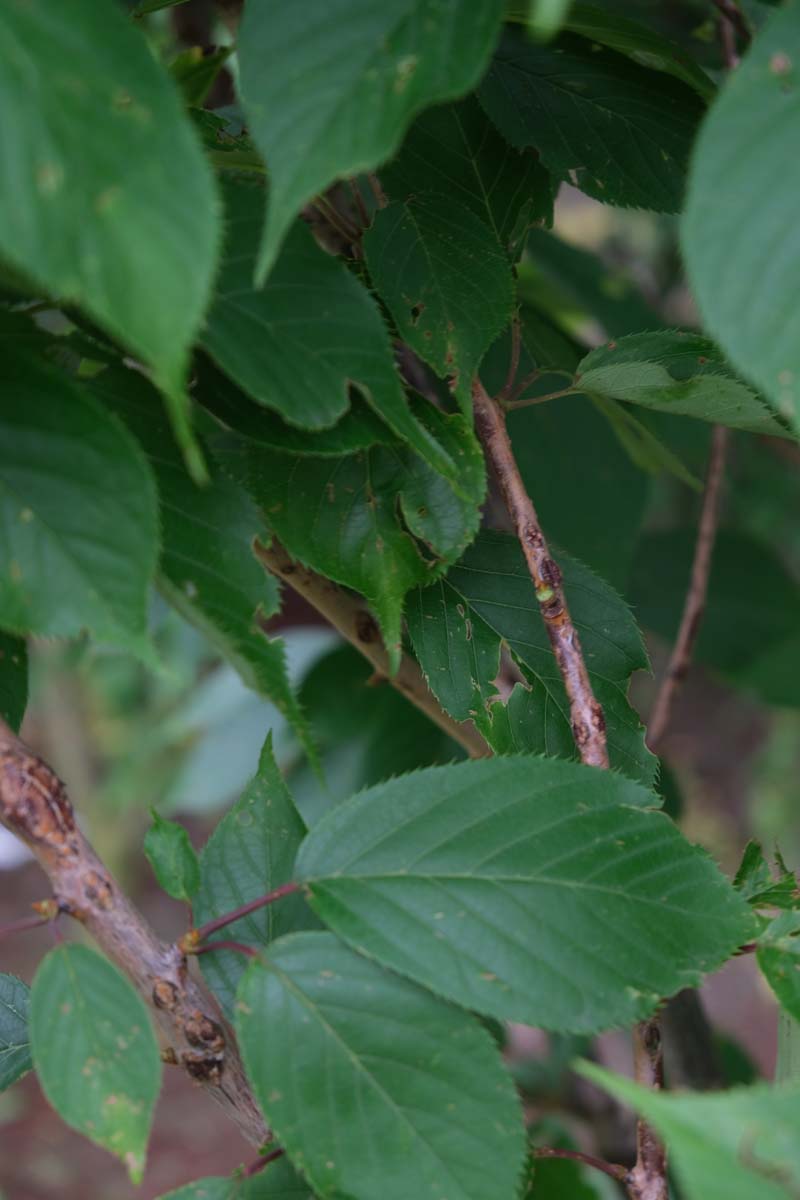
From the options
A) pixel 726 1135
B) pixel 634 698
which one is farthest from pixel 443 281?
pixel 634 698

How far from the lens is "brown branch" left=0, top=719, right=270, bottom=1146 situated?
18.2 inches

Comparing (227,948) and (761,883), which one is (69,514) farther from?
(761,883)

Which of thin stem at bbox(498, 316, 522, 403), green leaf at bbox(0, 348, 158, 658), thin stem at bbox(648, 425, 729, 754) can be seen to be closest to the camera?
green leaf at bbox(0, 348, 158, 658)

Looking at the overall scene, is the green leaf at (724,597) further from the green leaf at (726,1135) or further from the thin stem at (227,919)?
the green leaf at (726,1135)

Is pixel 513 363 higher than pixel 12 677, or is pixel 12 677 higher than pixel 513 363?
pixel 513 363

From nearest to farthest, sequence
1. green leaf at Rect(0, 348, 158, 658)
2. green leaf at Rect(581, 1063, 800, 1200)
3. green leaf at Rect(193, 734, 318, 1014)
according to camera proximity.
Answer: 1. green leaf at Rect(581, 1063, 800, 1200)
2. green leaf at Rect(0, 348, 158, 658)
3. green leaf at Rect(193, 734, 318, 1014)

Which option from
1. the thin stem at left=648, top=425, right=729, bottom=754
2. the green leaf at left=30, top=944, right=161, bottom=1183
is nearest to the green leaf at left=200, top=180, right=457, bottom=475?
the green leaf at left=30, top=944, right=161, bottom=1183

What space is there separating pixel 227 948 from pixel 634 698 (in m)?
3.08

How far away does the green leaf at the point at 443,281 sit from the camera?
56 centimetres

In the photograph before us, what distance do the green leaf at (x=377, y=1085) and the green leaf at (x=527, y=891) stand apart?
0.03m

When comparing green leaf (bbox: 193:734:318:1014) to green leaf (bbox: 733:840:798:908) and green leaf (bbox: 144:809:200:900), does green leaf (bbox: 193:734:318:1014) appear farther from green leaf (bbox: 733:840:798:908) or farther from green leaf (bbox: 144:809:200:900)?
green leaf (bbox: 733:840:798:908)

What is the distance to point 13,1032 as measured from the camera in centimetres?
57

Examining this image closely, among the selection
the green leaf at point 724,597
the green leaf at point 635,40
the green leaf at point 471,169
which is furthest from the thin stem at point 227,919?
Result: the green leaf at point 724,597

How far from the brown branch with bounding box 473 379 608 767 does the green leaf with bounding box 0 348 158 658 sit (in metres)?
0.24
